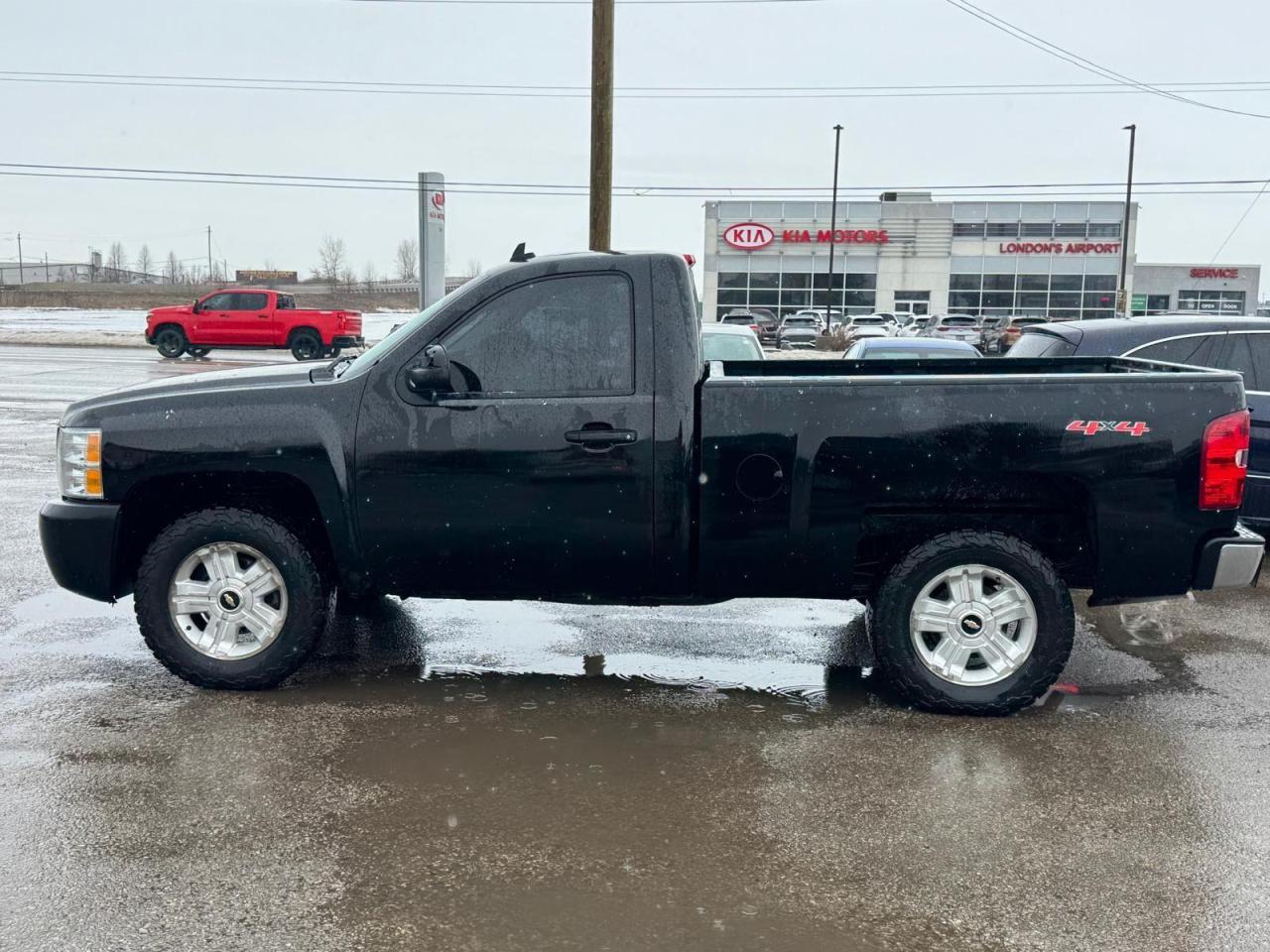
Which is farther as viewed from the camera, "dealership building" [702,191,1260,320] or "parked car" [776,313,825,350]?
"dealership building" [702,191,1260,320]

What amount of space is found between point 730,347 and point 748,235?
166 feet

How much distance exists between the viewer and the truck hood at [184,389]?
526 centimetres

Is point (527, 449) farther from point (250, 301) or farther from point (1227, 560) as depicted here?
point (250, 301)

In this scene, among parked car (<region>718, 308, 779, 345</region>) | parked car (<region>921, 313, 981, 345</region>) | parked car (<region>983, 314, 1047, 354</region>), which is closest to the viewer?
parked car (<region>983, 314, 1047, 354</region>)

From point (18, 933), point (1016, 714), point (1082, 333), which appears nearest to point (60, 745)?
point (18, 933)

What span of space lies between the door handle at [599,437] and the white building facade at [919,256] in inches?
2210

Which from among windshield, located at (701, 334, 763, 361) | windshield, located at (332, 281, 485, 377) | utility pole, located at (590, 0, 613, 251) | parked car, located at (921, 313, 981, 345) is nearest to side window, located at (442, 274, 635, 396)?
windshield, located at (332, 281, 485, 377)

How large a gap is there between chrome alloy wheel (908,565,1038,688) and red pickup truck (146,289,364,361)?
2701cm

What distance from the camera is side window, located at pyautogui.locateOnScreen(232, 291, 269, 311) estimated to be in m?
31.3

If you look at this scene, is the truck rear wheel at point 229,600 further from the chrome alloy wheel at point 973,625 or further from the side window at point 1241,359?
the side window at point 1241,359

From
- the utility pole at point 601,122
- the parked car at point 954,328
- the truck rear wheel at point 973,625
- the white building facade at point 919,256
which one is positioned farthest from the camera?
the white building facade at point 919,256

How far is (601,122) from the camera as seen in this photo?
A: 14164mm

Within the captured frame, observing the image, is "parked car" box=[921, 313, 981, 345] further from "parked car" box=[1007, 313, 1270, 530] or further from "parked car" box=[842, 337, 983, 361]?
"parked car" box=[1007, 313, 1270, 530]

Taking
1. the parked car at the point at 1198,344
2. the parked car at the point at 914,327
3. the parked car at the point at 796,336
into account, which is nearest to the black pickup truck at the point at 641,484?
the parked car at the point at 1198,344
